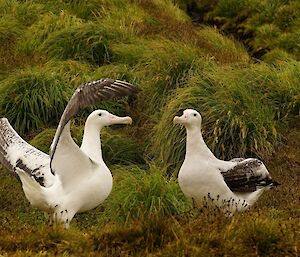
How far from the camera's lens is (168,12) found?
15.8m

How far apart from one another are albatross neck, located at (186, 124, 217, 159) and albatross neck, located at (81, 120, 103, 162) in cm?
72

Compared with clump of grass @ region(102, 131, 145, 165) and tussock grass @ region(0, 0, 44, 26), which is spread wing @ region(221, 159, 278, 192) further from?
tussock grass @ region(0, 0, 44, 26)

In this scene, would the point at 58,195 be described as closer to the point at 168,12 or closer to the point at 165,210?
the point at 165,210

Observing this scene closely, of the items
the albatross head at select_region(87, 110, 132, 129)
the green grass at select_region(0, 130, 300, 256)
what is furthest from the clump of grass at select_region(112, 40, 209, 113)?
the green grass at select_region(0, 130, 300, 256)

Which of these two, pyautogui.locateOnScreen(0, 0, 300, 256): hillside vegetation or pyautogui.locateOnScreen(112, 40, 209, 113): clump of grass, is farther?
pyautogui.locateOnScreen(112, 40, 209, 113): clump of grass

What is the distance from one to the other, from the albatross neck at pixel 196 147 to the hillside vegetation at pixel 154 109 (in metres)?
0.42

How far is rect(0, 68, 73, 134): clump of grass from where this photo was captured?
10.1m

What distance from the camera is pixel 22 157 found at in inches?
285

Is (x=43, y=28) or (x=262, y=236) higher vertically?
(x=262, y=236)

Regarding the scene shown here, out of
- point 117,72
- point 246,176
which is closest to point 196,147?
point 246,176

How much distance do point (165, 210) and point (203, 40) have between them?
686 centimetres

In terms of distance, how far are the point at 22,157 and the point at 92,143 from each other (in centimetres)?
64

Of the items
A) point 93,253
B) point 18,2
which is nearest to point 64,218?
point 93,253

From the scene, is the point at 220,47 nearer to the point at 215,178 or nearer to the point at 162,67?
the point at 162,67
